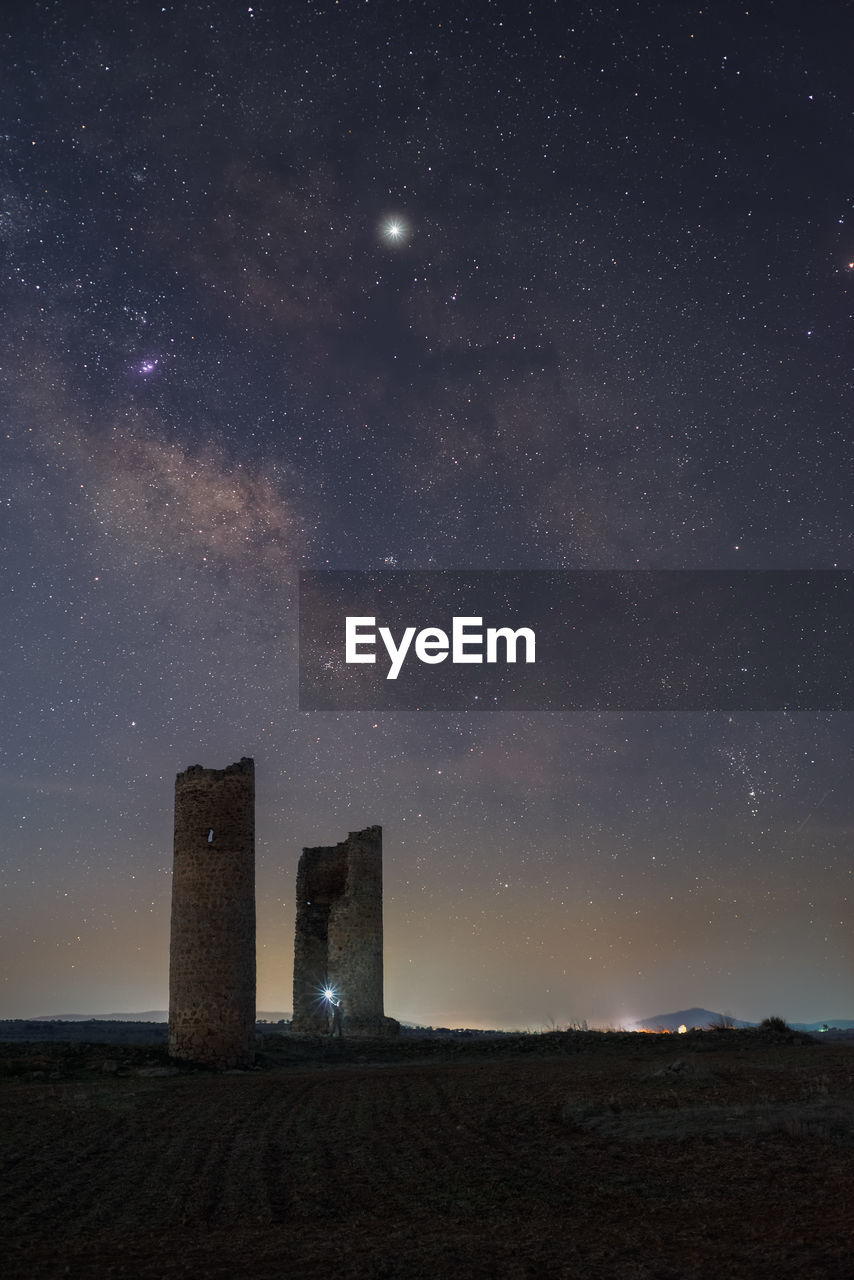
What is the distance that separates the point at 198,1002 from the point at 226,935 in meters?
1.48

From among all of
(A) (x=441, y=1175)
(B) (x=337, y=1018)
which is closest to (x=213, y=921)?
(B) (x=337, y=1018)

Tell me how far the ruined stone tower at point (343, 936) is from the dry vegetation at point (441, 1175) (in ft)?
41.3

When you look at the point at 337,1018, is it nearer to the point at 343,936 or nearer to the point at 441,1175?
the point at 343,936

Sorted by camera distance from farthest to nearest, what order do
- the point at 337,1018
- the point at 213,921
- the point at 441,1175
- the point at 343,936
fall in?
1. the point at 343,936
2. the point at 337,1018
3. the point at 213,921
4. the point at 441,1175

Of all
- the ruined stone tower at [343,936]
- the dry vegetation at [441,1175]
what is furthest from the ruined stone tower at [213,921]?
the ruined stone tower at [343,936]

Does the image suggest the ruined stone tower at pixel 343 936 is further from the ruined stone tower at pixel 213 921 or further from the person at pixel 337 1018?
the ruined stone tower at pixel 213 921

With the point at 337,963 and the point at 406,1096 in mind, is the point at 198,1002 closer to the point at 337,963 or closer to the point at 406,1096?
the point at 406,1096

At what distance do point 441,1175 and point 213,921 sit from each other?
1270cm

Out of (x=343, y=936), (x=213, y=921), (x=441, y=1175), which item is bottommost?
(x=441, y=1175)

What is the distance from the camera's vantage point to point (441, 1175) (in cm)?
1066

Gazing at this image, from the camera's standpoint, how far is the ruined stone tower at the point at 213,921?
73.0 ft

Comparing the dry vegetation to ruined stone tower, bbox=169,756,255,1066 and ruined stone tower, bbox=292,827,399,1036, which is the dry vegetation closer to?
ruined stone tower, bbox=169,756,255,1066

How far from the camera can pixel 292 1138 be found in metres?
12.9

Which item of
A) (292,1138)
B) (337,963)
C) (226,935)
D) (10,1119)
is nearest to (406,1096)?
(292,1138)
